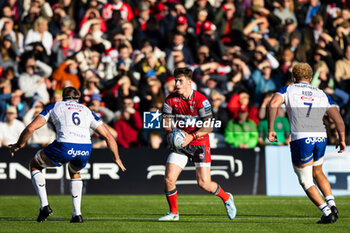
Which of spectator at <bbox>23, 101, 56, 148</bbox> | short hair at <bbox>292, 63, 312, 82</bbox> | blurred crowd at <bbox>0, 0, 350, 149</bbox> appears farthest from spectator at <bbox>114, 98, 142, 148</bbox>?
short hair at <bbox>292, 63, 312, 82</bbox>

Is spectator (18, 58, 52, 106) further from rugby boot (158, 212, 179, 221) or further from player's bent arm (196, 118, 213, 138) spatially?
player's bent arm (196, 118, 213, 138)

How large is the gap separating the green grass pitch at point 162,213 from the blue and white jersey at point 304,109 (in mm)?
1406

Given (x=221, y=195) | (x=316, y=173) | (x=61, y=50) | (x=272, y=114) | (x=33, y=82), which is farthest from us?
(x=61, y=50)

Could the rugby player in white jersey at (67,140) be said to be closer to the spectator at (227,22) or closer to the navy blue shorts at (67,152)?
the navy blue shorts at (67,152)

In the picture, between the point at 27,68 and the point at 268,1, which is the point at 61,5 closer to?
the point at 27,68

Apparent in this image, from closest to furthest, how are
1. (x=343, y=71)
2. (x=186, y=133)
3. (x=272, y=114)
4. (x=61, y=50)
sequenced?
(x=272, y=114)
(x=186, y=133)
(x=343, y=71)
(x=61, y=50)

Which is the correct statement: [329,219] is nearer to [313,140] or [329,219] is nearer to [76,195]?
[313,140]

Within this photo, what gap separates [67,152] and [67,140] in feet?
0.60

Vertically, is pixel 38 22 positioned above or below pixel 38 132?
above

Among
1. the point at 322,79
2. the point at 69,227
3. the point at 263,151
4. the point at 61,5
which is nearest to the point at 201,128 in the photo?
the point at 69,227

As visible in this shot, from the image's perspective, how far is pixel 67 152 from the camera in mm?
11180

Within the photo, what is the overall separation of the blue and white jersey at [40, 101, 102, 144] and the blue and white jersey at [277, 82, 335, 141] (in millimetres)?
2983

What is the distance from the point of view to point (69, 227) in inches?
420

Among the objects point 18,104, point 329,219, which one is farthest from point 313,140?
point 18,104
